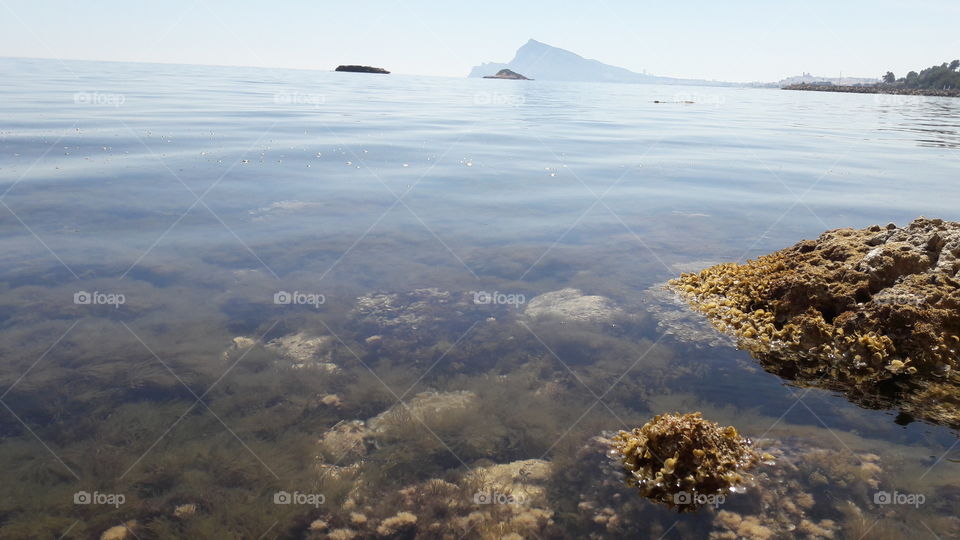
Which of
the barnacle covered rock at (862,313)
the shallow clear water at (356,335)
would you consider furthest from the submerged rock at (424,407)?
the barnacle covered rock at (862,313)

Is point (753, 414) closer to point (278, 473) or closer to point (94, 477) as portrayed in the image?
point (278, 473)

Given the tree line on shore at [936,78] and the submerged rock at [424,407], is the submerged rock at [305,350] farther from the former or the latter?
the tree line on shore at [936,78]

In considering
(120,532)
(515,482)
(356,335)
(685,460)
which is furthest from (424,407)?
(120,532)

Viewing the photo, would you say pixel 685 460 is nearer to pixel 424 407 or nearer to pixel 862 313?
pixel 424 407

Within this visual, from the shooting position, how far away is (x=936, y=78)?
138875 millimetres

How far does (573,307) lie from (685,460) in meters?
3.24

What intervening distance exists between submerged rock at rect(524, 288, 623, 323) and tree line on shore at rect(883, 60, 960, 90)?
157552 millimetres

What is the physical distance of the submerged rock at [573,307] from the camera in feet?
23.0

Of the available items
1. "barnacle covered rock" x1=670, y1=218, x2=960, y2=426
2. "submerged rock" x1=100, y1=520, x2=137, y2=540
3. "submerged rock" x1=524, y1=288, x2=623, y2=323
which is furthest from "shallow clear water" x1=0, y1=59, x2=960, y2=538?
"barnacle covered rock" x1=670, y1=218, x2=960, y2=426

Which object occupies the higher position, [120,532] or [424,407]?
[424,407]

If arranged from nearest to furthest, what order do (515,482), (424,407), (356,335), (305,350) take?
(515,482) → (424,407) → (305,350) → (356,335)

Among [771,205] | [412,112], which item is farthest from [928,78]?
[771,205]

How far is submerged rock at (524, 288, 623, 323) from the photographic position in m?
7.00

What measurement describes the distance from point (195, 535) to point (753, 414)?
4.43 m
